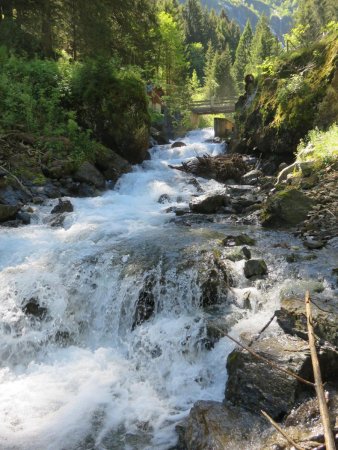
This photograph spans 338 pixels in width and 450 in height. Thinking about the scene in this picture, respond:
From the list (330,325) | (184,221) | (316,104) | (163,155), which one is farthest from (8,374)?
(163,155)

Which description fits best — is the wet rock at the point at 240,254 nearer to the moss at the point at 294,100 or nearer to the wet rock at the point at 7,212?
the wet rock at the point at 7,212

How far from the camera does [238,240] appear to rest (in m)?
8.59

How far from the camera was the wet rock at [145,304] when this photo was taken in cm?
694

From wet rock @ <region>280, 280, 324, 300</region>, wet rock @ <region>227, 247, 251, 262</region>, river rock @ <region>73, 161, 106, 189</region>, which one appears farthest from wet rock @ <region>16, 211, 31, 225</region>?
wet rock @ <region>280, 280, 324, 300</region>

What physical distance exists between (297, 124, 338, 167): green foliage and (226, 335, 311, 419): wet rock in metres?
8.30

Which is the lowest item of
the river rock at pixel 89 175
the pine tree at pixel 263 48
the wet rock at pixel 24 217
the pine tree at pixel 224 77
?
the wet rock at pixel 24 217

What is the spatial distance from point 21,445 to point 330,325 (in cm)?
415

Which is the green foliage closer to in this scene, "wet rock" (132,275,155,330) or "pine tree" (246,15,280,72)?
"wet rock" (132,275,155,330)

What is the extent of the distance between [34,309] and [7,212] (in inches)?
166

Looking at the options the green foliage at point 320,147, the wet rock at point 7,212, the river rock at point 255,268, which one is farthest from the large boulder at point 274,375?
the green foliage at point 320,147

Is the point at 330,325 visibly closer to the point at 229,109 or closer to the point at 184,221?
the point at 184,221

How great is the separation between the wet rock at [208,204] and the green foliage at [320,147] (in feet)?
11.0

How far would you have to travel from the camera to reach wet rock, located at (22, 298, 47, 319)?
7051 mm

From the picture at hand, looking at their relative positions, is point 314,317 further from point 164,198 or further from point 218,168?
point 218,168
